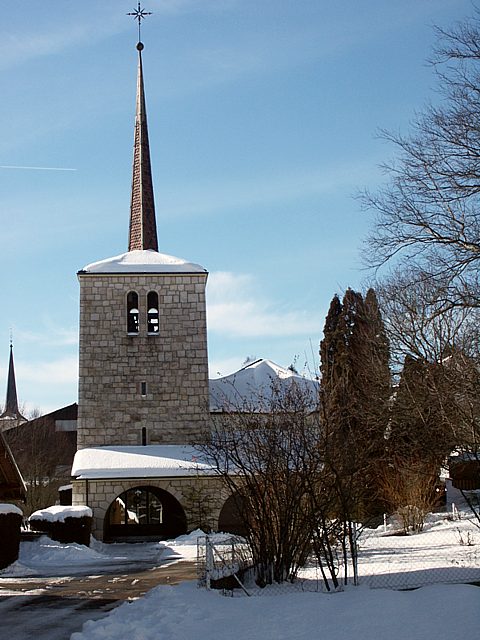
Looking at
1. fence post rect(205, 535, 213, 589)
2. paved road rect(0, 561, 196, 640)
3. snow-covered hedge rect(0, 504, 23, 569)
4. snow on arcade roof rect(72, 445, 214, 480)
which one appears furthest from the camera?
snow on arcade roof rect(72, 445, 214, 480)

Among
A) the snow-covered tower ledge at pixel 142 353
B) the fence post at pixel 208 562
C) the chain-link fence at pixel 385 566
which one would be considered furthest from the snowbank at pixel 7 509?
the snow-covered tower ledge at pixel 142 353

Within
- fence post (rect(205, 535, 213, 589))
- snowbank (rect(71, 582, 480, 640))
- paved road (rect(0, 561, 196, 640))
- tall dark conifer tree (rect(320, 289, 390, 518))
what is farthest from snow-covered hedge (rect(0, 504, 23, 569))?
snowbank (rect(71, 582, 480, 640))

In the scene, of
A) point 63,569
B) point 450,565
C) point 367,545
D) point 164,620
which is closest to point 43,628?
point 164,620

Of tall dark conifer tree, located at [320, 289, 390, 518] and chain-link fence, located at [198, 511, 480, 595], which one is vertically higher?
tall dark conifer tree, located at [320, 289, 390, 518]

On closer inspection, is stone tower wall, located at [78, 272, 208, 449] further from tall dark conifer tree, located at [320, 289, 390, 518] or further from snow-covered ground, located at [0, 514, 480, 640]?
snow-covered ground, located at [0, 514, 480, 640]

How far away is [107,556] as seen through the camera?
2392cm

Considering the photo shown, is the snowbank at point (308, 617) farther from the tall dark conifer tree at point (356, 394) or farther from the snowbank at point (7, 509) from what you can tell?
the snowbank at point (7, 509)

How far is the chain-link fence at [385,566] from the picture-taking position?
12.5 metres

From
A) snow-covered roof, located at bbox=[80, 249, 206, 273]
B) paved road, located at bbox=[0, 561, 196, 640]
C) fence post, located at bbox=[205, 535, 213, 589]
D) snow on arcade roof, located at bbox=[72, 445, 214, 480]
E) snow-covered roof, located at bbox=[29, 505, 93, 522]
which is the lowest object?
paved road, located at bbox=[0, 561, 196, 640]

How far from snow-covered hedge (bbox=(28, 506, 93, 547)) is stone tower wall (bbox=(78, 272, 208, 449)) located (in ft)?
24.1

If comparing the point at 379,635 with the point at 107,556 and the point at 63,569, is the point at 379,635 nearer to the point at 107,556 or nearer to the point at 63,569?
the point at 63,569

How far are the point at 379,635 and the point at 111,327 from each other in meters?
25.4

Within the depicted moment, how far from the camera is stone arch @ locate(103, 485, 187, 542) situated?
110ft

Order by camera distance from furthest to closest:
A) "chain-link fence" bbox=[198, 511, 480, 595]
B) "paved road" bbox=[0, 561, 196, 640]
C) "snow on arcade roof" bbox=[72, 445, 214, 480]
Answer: "snow on arcade roof" bbox=[72, 445, 214, 480] → "chain-link fence" bbox=[198, 511, 480, 595] → "paved road" bbox=[0, 561, 196, 640]
